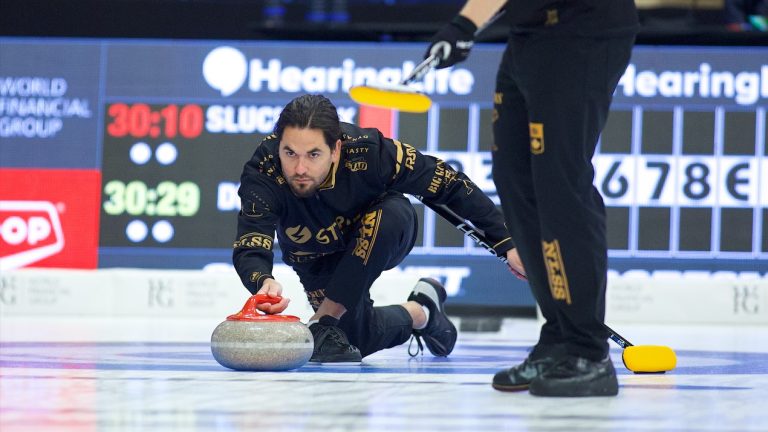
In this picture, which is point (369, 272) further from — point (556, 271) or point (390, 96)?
point (556, 271)

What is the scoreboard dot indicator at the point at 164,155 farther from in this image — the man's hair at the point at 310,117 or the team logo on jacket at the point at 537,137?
the team logo on jacket at the point at 537,137

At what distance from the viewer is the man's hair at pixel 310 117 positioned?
320cm

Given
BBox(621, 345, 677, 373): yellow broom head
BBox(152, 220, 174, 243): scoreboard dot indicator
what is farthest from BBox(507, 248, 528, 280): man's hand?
BBox(152, 220, 174, 243): scoreboard dot indicator

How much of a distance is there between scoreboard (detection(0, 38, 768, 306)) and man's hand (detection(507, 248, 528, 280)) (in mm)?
4161

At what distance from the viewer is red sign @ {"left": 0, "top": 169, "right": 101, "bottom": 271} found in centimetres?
764

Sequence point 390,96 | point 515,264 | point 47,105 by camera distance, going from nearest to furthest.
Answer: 1. point 390,96
2. point 515,264
3. point 47,105

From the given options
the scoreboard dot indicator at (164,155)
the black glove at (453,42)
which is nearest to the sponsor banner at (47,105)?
the scoreboard dot indicator at (164,155)

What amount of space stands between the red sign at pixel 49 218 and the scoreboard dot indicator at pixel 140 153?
261 millimetres

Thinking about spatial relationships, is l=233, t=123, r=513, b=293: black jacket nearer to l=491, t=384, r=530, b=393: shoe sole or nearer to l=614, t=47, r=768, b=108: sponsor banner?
l=491, t=384, r=530, b=393: shoe sole

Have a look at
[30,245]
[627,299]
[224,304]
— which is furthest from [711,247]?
[30,245]

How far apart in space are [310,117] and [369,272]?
496 mm

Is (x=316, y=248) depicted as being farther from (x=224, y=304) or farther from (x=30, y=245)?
(x=30, y=245)

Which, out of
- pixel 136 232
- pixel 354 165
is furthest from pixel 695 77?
pixel 354 165

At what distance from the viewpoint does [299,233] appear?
3508mm
